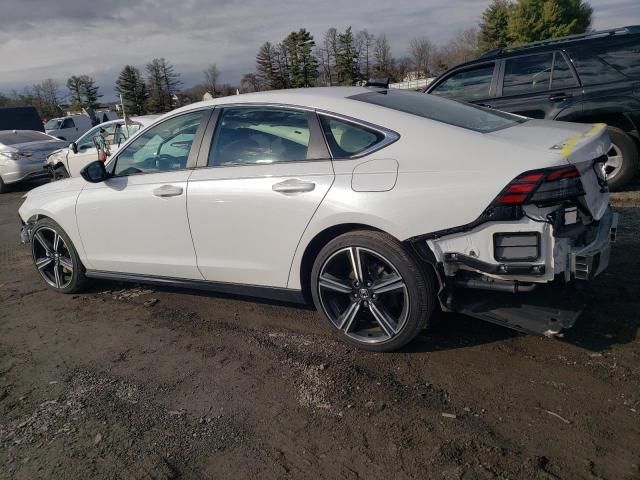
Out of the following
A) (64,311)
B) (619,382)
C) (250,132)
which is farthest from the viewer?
(64,311)

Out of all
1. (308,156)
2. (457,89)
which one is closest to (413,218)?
(308,156)

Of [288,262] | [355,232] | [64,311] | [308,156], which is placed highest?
[308,156]

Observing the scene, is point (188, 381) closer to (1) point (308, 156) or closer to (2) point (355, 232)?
(2) point (355, 232)

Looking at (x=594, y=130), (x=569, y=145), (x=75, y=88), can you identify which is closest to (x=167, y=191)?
(x=569, y=145)

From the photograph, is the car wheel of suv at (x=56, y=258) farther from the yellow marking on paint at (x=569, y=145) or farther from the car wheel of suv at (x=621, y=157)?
the car wheel of suv at (x=621, y=157)

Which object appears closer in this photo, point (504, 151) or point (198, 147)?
point (504, 151)

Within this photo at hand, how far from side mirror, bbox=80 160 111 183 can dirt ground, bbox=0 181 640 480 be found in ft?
4.04

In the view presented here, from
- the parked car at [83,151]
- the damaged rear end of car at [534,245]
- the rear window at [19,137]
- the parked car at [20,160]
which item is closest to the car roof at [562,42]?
the damaged rear end of car at [534,245]

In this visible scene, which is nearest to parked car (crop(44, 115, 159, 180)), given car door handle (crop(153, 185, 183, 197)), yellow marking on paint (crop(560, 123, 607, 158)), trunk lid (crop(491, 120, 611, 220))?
car door handle (crop(153, 185, 183, 197))

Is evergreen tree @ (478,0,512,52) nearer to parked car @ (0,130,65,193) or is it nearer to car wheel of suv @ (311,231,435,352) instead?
parked car @ (0,130,65,193)

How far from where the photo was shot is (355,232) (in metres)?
3.17

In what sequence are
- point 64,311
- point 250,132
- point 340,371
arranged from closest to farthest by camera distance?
point 340,371, point 250,132, point 64,311

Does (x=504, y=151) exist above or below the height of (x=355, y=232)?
above

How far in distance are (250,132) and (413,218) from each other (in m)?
1.45
